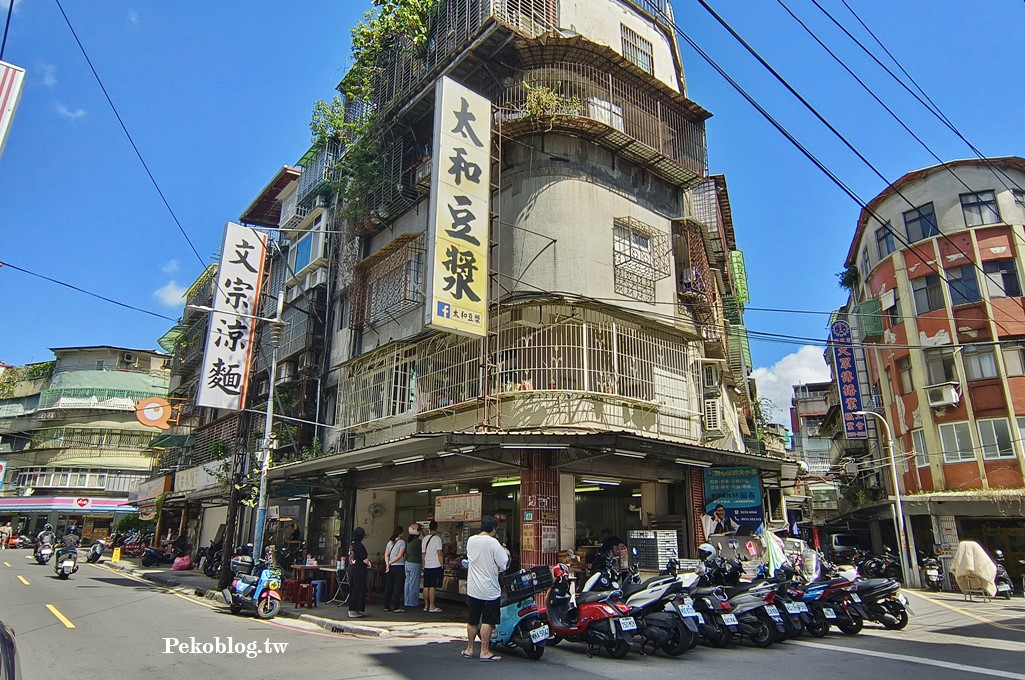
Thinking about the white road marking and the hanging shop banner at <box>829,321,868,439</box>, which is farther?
the hanging shop banner at <box>829,321,868,439</box>

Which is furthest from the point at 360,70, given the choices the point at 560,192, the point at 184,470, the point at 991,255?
the point at 991,255

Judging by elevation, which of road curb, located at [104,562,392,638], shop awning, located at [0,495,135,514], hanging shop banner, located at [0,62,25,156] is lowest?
road curb, located at [104,562,392,638]

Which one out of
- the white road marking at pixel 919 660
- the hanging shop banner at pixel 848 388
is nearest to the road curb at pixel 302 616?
the white road marking at pixel 919 660

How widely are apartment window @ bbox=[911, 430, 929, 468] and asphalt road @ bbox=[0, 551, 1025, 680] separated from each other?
14.6m

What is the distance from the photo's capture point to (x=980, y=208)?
26.0m

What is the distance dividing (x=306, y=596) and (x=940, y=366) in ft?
84.6

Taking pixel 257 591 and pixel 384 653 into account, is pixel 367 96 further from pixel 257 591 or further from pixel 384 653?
pixel 384 653

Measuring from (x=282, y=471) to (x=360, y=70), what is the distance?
43.5ft

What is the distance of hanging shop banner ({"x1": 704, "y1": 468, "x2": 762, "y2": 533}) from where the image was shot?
1381 cm

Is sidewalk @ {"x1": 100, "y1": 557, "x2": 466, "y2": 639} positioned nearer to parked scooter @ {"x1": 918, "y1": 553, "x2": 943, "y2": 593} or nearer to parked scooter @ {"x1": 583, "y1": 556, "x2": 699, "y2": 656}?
parked scooter @ {"x1": 583, "y1": 556, "x2": 699, "y2": 656}

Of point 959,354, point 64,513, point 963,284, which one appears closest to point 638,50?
point 963,284

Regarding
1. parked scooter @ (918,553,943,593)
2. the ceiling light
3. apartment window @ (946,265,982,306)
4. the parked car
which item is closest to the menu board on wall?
the ceiling light

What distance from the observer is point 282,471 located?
59.2 feet

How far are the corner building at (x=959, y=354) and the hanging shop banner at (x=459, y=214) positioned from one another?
57.4 ft
